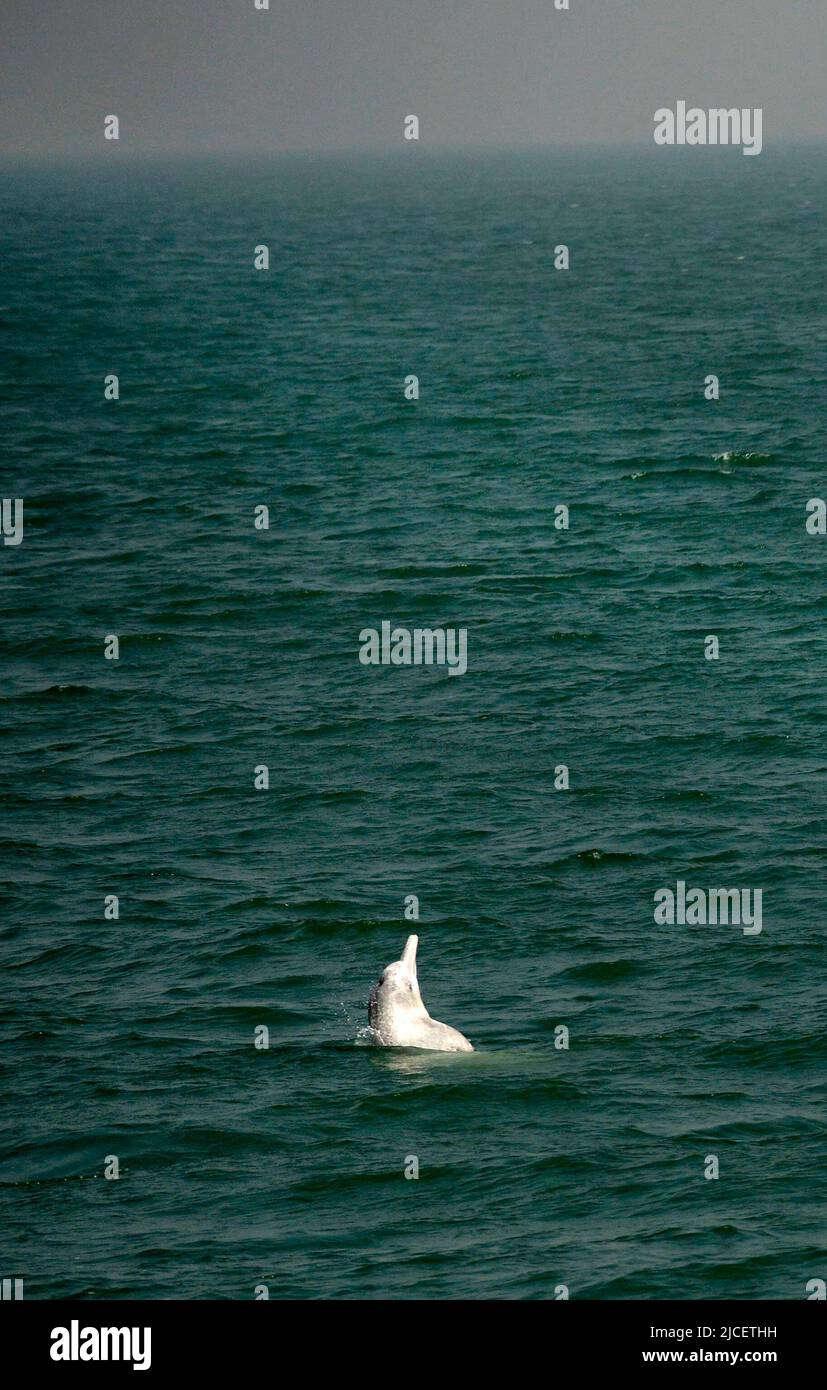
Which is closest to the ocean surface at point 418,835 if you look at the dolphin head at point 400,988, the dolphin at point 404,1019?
the dolphin at point 404,1019

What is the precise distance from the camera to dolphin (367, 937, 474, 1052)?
34.8 metres

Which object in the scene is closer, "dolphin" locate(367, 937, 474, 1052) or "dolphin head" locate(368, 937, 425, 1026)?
"dolphin head" locate(368, 937, 425, 1026)

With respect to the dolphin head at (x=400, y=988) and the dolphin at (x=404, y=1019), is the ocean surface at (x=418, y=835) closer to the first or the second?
the dolphin at (x=404, y=1019)

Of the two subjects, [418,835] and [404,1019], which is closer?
[404,1019]

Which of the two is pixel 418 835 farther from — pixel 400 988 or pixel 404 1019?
pixel 400 988

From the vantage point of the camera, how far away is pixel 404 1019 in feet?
116

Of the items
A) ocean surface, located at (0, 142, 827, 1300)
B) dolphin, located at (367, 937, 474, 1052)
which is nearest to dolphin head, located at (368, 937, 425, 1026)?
dolphin, located at (367, 937, 474, 1052)

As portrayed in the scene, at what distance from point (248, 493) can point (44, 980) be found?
42.7 meters

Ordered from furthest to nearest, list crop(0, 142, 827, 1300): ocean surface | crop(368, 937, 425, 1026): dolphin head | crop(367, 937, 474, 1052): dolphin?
crop(367, 937, 474, 1052): dolphin < crop(368, 937, 425, 1026): dolphin head < crop(0, 142, 827, 1300): ocean surface

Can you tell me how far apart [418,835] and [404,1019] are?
12153 mm

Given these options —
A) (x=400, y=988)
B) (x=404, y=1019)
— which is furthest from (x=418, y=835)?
(x=400, y=988)

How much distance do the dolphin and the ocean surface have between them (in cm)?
30

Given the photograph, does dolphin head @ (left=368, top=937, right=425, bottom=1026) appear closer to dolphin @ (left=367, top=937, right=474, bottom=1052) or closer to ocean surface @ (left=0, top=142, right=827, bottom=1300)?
dolphin @ (left=367, top=937, right=474, bottom=1052)

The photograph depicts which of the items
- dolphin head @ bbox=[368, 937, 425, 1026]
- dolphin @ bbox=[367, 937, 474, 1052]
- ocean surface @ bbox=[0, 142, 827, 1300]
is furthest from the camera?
dolphin @ bbox=[367, 937, 474, 1052]
